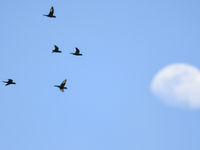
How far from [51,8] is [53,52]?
27.6ft

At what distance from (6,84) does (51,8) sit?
16868mm

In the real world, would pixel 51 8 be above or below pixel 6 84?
above

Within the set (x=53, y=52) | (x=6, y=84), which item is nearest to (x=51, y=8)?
(x=53, y=52)

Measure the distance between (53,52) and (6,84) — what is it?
430 inches

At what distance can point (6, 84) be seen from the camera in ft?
397

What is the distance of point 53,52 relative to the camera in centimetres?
12025

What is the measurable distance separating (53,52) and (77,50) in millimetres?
5009

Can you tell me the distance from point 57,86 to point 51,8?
1492cm

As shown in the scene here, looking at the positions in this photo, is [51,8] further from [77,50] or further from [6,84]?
[6,84]

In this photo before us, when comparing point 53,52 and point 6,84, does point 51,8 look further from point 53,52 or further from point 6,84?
point 6,84

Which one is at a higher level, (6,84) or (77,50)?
(77,50)

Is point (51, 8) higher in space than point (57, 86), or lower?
higher

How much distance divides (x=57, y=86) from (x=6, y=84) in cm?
975

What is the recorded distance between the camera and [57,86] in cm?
12119
